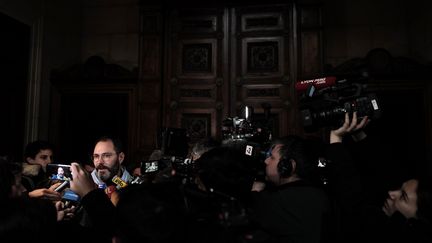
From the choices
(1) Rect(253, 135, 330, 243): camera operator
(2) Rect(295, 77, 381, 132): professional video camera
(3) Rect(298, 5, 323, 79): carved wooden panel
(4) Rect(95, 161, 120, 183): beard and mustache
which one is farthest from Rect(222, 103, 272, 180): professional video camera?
(3) Rect(298, 5, 323, 79): carved wooden panel

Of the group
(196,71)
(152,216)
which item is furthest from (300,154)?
(196,71)

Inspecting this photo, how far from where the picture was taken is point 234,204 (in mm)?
1054

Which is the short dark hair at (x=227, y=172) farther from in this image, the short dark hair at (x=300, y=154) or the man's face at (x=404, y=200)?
the man's face at (x=404, y=200)

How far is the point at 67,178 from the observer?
178cm

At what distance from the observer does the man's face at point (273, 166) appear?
1758mm

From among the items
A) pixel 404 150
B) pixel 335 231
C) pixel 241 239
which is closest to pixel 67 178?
pixel 241 239

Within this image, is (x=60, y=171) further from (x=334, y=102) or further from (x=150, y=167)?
(x=334, y=102)

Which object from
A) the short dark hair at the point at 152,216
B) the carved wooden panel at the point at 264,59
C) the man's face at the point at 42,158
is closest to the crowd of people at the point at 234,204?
the short dark hair at the point at 152,216

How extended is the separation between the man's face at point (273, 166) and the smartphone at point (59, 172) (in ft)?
3.37

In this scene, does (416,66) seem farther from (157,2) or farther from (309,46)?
(157,2)

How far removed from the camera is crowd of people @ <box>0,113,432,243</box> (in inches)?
41.2

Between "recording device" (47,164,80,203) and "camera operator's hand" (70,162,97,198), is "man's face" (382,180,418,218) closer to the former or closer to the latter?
"camera operator's hand" (70,162,97,198)

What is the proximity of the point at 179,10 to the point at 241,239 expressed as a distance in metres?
3.82

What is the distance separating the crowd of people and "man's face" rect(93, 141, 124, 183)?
1.41 ft
